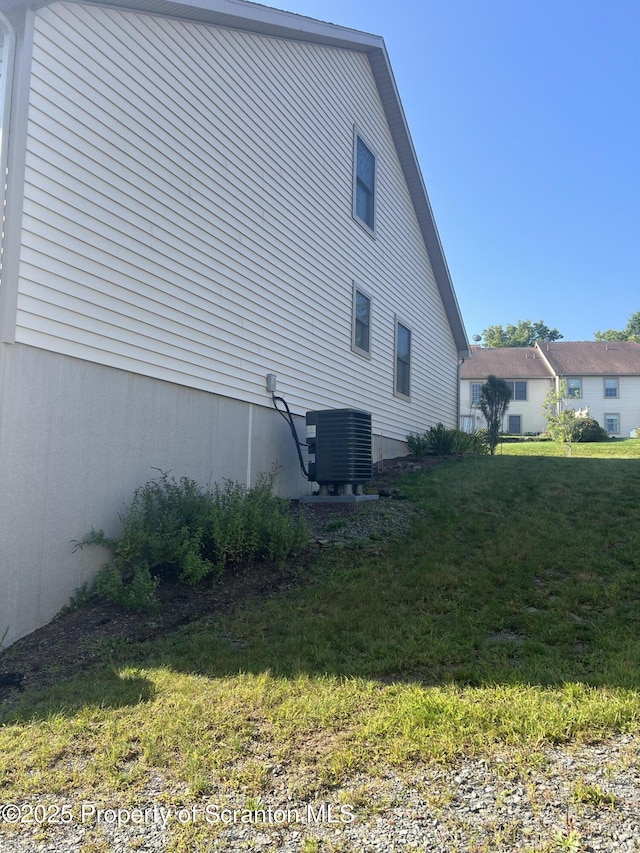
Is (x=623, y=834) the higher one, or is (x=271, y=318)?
(x=271, y=318)

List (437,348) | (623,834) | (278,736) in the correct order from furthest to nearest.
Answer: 1. (437,348)
2. (278,736)
3. (623,834)

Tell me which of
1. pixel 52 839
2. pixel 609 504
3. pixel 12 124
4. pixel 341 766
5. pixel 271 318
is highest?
pixel 12 124

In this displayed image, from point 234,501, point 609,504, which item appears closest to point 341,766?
point 234,501

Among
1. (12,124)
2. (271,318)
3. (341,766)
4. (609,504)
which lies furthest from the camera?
(271,318)

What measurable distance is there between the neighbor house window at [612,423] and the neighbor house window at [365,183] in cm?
2880

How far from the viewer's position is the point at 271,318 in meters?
8.48

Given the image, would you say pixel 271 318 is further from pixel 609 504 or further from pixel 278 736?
pixel 278 736

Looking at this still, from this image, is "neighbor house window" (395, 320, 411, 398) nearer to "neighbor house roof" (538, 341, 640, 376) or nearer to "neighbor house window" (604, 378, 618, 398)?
"neighbor house roof" (538, 341, 640, 376)

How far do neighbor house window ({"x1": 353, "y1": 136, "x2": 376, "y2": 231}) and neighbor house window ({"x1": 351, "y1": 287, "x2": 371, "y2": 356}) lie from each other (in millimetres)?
1408

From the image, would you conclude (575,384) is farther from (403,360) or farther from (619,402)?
(403,360)

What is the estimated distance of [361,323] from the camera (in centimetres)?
1134

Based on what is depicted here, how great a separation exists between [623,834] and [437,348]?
13593mm

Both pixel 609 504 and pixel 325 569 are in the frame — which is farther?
pixel 609 504

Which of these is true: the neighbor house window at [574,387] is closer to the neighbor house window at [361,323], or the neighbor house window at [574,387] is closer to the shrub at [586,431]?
the shrub at [586,431]
